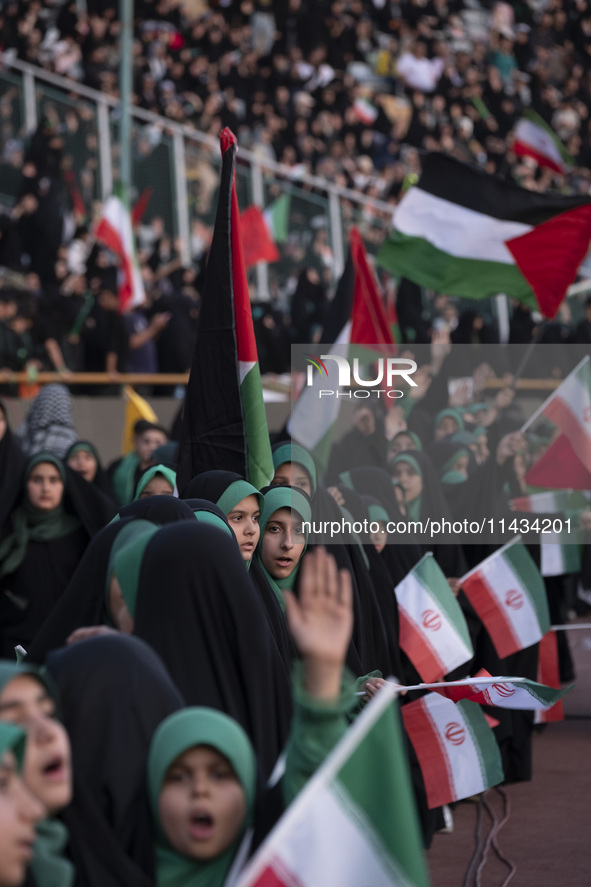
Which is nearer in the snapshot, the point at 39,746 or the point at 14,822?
the point at 14,822

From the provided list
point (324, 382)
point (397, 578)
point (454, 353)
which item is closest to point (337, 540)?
point (397, 578)

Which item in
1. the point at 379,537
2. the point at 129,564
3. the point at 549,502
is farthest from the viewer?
the point at 549,502

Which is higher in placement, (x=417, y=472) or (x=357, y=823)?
(x=417, y=472)

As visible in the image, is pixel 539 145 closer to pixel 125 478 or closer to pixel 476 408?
pixel 476 408

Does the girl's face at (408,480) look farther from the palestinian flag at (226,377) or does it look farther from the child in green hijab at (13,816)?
the child in green hijab at (13,816)

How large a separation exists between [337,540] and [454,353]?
764 cm

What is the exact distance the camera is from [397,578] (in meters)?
6.98

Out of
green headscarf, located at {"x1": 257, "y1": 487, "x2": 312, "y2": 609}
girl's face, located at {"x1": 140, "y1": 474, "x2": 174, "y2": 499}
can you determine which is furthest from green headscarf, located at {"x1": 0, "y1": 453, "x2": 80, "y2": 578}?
green headscarf, located at {"x1": 257, "y1": 487, "x2": 312, "y2": 609}

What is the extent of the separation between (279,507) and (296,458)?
1.07 meters

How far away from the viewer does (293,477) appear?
19.6 ft

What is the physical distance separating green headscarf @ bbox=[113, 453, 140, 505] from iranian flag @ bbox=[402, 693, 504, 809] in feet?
12.2

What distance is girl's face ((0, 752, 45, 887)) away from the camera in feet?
7.69

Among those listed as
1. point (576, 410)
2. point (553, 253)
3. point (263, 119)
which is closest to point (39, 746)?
point (576, 410)

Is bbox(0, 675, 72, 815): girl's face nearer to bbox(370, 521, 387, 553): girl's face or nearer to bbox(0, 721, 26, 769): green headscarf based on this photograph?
bbox(0, 721, 26, 769): green headscarf
